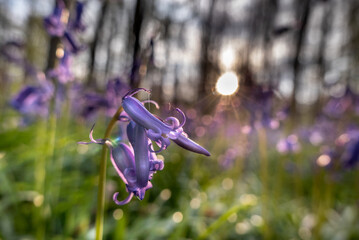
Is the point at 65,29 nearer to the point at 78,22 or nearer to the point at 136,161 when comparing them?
the point at 78,22

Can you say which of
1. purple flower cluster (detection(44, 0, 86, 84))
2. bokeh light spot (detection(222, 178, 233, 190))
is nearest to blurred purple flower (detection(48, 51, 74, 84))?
purple flower cluster (detection(44, 0, 86, 84))

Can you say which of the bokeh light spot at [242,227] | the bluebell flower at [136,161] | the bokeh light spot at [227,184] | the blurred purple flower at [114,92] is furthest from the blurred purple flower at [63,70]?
the bokeh light spot at [227,184]

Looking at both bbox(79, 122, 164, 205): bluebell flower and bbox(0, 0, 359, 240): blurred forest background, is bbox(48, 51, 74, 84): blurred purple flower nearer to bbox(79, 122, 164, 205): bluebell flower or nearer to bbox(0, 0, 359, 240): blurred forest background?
bbox(0, 0, 359, 240): blurred forest background

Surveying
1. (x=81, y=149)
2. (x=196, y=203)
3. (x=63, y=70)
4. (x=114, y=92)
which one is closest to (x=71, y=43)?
(x=63, y=70)

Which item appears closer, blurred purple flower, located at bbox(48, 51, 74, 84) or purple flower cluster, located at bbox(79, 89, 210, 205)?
purple flower cluster, located at bbox(79, 89, 210, 205)

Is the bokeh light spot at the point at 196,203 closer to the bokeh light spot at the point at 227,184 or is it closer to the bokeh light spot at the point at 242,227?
the bokeh light spot at the point at 242,227

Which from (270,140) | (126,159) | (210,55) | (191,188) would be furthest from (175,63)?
(126,159)

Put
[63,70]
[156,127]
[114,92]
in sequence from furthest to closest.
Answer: [114,92]
[63,70]
[156,127]

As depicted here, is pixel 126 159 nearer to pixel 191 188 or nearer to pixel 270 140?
pixel 191 188
